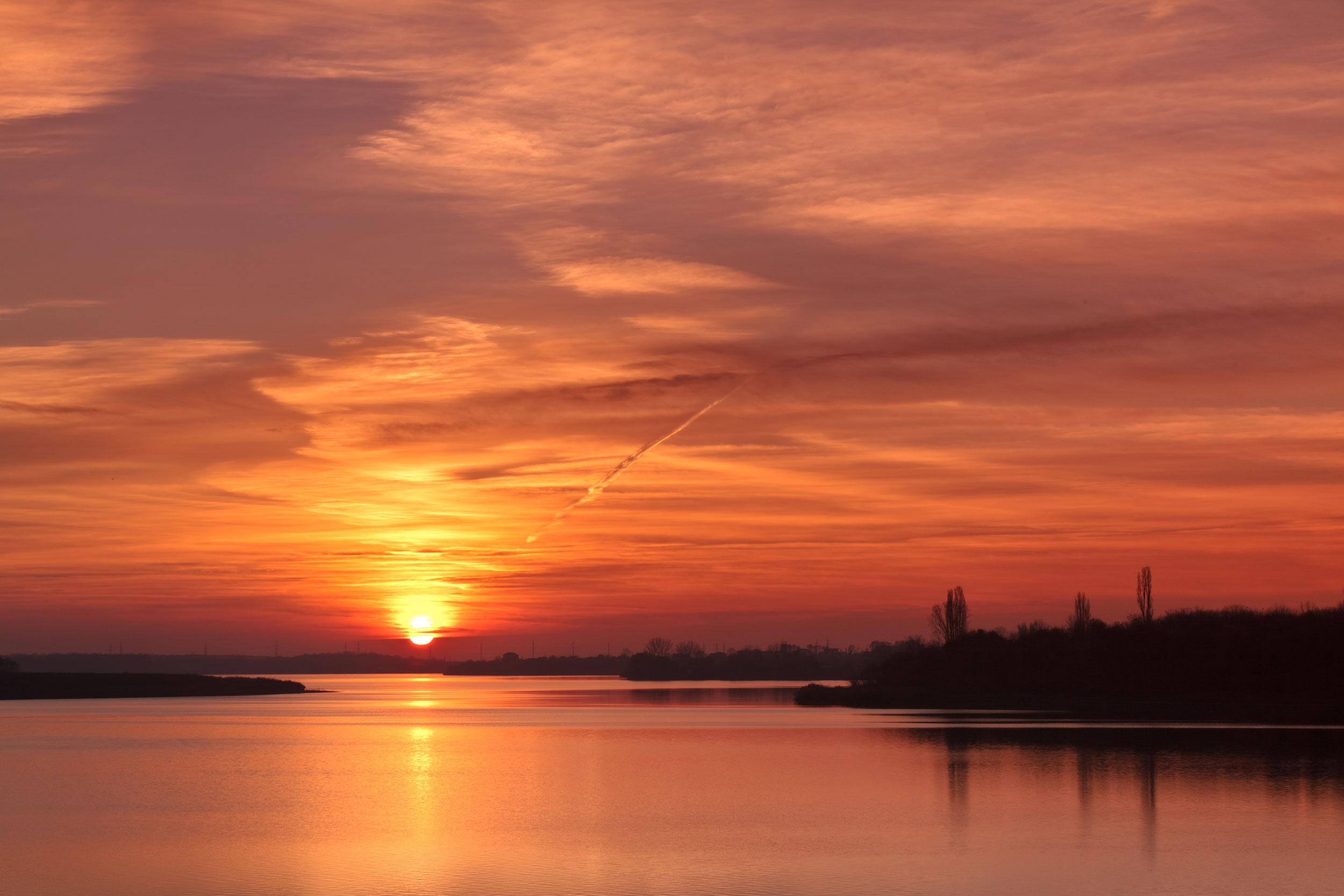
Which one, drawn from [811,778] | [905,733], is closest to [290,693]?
[905,733]

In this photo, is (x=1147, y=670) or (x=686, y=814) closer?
(x=686, y=814)

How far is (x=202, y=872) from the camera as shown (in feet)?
85.8

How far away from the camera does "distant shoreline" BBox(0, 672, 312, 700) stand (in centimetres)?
17650

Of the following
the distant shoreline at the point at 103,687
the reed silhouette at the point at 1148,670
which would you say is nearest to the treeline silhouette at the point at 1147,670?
the reed silhouette at the point at 1148,670

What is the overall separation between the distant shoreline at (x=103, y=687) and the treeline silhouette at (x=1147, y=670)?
10325 centimetres

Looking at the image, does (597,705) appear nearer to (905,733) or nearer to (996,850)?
(905,733)

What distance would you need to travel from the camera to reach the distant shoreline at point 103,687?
579 ft

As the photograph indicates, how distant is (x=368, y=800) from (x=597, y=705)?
9005 centimetres

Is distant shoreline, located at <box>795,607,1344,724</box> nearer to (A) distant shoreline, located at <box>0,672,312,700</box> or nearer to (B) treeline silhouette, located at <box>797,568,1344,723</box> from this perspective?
(B) treeline silhouette, located at <box>797,568,1344,723</box>

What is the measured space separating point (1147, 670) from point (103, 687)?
13907cm

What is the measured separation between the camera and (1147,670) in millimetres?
101562

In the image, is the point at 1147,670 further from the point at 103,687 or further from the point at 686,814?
the point at 103,687

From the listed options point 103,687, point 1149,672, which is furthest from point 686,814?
point 103,687

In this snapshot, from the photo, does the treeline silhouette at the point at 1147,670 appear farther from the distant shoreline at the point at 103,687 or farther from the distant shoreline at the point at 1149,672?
the distant shoreline at the point at 103,687
